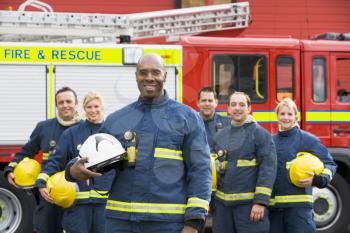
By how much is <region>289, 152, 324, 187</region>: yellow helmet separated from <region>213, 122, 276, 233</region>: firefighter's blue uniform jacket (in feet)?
0.77

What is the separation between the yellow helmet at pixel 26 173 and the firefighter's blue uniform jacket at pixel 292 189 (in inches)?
85.4

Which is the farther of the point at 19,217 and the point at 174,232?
Result: the point at 19,217

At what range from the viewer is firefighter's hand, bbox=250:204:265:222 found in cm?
567

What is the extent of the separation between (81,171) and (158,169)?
463 millimetres

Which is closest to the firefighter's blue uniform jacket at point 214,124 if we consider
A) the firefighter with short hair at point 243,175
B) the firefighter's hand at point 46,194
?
the firefighter with short hair at point 243,175

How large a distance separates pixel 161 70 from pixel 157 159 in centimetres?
53

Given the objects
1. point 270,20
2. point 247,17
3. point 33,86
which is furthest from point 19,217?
point 270,20

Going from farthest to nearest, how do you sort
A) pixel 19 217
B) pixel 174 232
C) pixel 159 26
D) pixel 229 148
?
pixel 159 26, pixel 19 217, pixel 229 148, pixel 174 232

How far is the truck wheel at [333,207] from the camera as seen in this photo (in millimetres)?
8734

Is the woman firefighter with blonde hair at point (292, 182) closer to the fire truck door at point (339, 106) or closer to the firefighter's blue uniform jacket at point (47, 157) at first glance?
the firefighter's blue uniform jacket at point (47, 157)

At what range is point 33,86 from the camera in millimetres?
8227

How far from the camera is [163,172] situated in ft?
13.4

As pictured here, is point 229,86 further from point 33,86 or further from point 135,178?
point 135,178

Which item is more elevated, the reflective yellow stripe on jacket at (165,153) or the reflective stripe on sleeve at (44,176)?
the reflective yellow stripe on jacket at (165,153)
